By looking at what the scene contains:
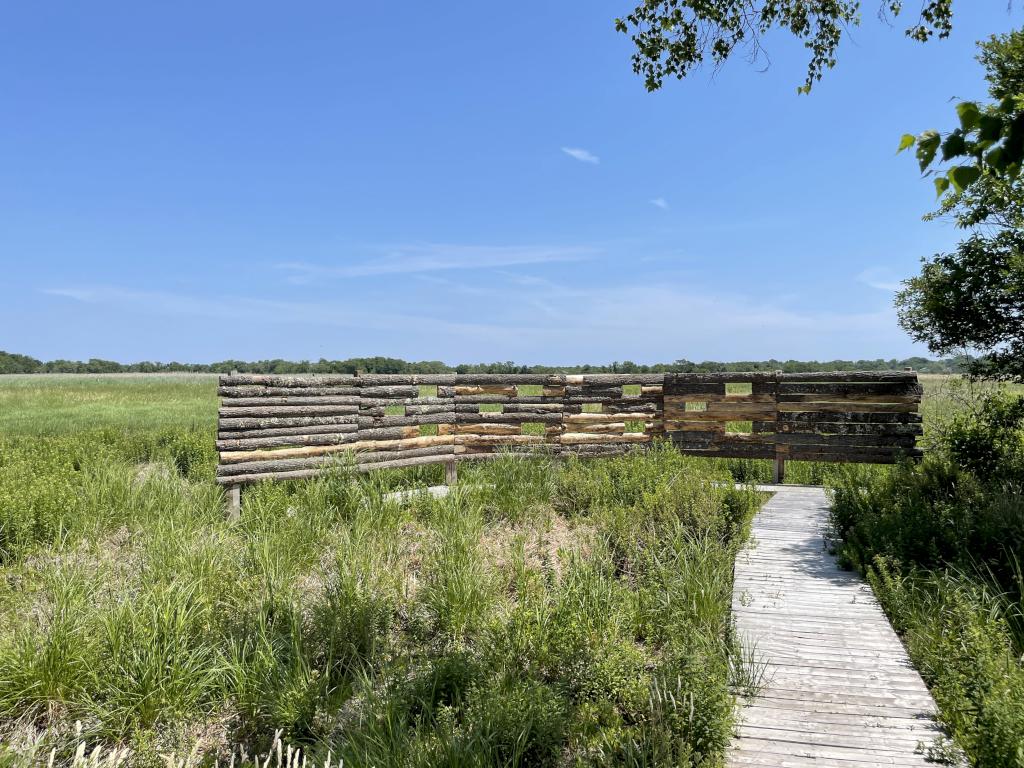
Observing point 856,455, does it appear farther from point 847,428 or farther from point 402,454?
point 402,454

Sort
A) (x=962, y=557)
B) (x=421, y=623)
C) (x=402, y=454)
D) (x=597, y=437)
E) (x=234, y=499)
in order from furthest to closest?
1. (x=597, y=437)
2. (x=402, y=454)
3. (x=234, y=499)
4. (x=962, y=557)
5. (x=421, y=623)

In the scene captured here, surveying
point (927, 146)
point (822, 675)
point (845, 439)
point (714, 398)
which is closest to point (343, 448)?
point (714, 398)

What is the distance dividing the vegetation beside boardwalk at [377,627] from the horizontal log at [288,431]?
133cm

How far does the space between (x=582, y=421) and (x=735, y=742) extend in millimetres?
8049

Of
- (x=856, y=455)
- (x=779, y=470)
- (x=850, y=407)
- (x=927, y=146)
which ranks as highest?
(x=927, y=146)

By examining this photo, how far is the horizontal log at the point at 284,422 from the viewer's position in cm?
909

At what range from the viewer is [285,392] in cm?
966

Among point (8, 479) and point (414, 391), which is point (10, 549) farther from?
point (414, 391)

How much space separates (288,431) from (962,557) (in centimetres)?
857

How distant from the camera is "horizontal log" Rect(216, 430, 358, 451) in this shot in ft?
29.8

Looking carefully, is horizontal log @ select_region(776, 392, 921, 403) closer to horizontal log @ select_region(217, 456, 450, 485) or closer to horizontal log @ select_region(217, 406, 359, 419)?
horizontal log @ select_region(217, 456, 450, 485)

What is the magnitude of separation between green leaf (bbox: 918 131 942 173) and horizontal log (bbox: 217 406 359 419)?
8487 mm

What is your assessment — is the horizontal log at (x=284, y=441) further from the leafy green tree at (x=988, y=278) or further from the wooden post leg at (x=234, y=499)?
the leafy green tree at (x=988, y=278)

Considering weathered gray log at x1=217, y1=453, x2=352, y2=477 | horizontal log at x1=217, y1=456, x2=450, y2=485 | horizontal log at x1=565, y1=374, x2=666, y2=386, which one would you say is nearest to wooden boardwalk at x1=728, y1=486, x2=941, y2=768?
horizontal log at x1=565, y1=374, x2=666, y2=386
